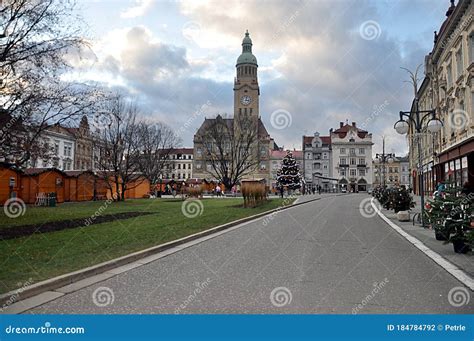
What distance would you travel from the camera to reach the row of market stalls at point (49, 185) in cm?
3042

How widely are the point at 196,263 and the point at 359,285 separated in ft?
11.5

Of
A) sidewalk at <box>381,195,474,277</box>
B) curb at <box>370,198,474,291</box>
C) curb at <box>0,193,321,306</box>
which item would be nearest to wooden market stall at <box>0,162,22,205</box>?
curb at <box>0,193,321,306</box>

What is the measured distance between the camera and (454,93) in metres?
29.4

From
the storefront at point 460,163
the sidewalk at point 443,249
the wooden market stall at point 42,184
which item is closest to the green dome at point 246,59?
the wooden market stall at point 42,184

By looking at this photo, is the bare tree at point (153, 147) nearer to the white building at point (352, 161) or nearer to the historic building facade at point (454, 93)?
the historic building facade at point (454, 93)

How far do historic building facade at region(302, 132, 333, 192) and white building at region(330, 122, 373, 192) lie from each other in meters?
3.08

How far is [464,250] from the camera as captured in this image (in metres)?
9.70

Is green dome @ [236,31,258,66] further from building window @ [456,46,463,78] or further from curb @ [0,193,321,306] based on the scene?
curb @ [0,193,321,306]

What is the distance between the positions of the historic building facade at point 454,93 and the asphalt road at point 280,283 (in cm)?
1365

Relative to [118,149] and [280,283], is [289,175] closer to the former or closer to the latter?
[118,149]

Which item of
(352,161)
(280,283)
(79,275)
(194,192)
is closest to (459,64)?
(194,192)

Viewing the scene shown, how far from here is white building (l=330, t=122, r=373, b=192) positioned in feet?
340

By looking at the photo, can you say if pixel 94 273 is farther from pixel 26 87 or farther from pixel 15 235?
pixel 26 87

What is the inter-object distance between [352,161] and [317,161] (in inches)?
367
